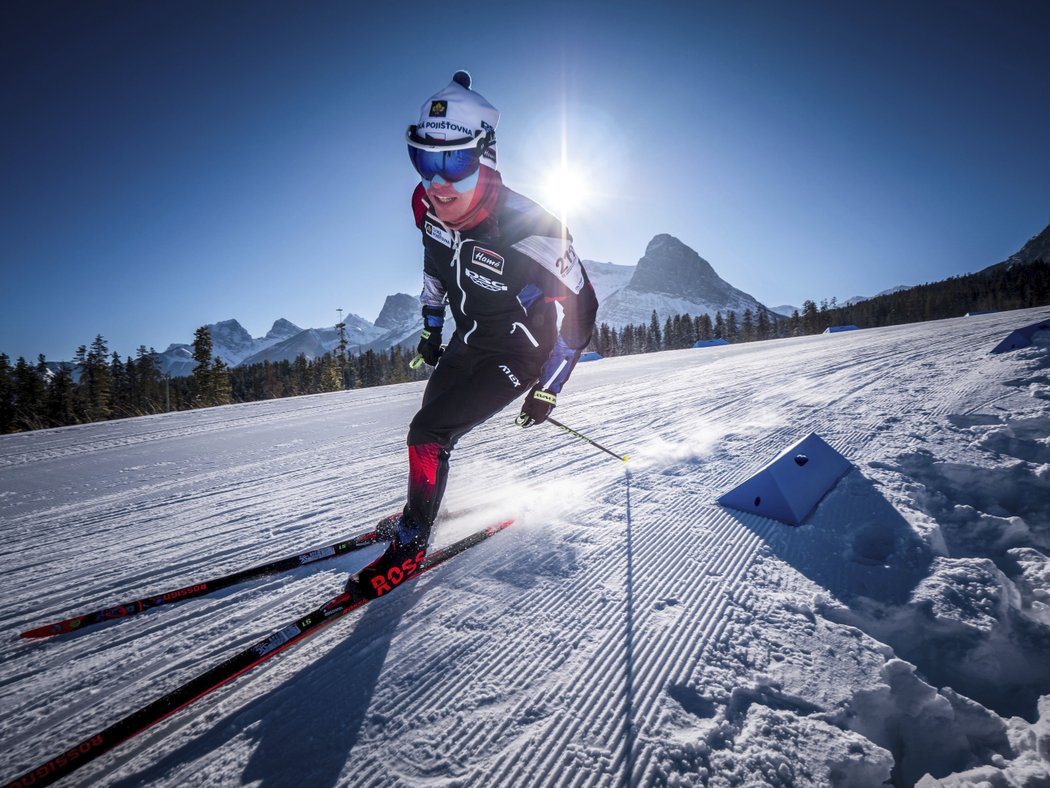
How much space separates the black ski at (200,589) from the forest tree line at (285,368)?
2399 cm

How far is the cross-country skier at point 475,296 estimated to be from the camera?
8.15ft

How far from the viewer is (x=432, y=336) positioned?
3619mm

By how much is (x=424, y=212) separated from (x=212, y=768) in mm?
3046

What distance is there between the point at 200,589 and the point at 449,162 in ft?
9.17

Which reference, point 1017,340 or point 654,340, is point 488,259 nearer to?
point 1017,340

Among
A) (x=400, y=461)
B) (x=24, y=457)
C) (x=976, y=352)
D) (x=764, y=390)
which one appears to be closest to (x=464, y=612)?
(x=400, y=461)

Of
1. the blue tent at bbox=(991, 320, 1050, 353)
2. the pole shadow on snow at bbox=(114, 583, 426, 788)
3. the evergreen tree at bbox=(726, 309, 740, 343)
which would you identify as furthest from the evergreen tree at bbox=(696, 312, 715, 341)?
the pole shadow on snow at bbox=(114, 583, 426, 788)

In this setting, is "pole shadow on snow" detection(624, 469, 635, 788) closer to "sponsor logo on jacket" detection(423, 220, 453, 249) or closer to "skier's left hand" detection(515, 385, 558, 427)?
"skier's left hand" detection(515, 385, 558, 427)

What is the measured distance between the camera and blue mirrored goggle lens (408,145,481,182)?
249 cm

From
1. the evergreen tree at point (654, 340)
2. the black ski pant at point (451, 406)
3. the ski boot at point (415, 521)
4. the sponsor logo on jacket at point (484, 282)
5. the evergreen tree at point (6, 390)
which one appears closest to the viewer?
the ski boot at point (415, 521)

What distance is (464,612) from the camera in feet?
6.41

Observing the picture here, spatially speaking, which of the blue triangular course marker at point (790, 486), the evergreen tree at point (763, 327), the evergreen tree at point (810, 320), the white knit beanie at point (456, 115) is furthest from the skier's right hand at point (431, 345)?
the evergreen tree at point (810, 320)

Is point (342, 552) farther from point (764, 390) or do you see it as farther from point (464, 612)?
point (764, 390)

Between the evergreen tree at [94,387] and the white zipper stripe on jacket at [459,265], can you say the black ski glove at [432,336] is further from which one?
the evergreen tree at [94,387]
